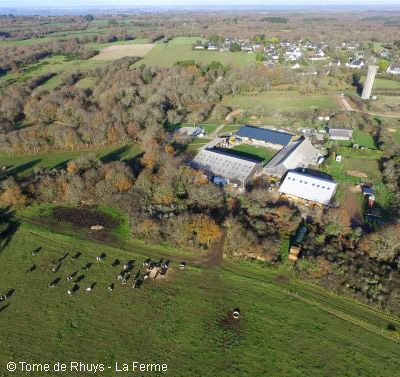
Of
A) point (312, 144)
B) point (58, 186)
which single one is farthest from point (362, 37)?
point (58, 186)

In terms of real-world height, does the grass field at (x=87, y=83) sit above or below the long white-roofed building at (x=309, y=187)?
above

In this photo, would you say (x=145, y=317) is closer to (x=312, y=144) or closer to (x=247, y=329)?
(x=247, y=329)

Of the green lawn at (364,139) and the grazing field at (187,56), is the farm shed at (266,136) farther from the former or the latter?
the grazing field at (187,56)

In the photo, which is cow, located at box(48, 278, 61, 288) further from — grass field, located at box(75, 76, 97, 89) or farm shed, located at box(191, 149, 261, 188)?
grass field, located at box(75, 76, 97, 89)

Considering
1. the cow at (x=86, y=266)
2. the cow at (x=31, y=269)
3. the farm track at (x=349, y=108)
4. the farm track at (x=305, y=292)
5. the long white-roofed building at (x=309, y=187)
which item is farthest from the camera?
the farm track at (x=349, y=108)

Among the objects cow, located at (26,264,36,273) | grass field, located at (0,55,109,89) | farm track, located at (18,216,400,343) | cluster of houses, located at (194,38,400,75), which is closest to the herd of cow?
cow, located at (26,264,36,273)

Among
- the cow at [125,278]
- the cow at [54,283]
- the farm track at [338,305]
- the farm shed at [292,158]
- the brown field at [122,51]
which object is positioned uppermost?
the brown field at [122,51]

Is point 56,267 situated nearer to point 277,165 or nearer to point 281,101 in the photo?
point 277,165

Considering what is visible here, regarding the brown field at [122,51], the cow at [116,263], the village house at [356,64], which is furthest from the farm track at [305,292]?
the brown field at [122,51]
